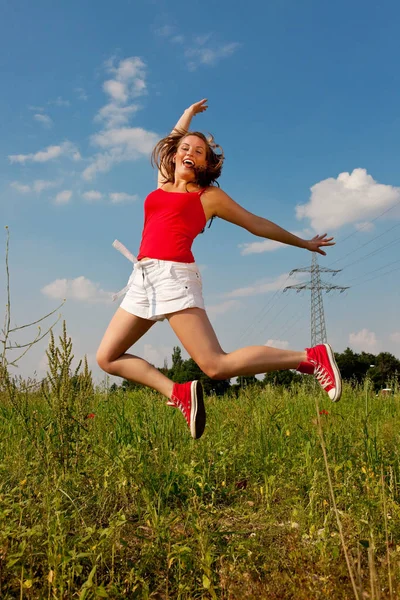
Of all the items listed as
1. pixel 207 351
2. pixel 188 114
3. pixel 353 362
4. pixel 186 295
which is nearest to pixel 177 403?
pixel 207 351

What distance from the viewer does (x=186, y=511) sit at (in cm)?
327

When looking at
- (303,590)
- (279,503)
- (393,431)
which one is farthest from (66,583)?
(393,431)

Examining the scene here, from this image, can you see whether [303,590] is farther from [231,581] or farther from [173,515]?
[173,515]

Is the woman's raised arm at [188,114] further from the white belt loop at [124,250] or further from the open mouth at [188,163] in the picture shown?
the white belt loop at [124,250]

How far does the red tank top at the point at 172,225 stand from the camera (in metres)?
3.73

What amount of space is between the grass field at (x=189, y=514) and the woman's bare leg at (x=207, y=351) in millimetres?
652

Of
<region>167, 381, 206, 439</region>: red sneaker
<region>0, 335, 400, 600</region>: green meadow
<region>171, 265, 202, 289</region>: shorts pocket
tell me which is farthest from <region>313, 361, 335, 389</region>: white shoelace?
<region>171, 265, 202, 289</region>: shorts pocket

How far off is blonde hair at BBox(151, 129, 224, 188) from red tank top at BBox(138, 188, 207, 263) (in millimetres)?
235

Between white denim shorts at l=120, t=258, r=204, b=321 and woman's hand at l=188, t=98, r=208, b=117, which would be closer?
white denim shorts at l=120, t=258, r=204, b=321

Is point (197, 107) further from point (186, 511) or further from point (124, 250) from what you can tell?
point (186, 511)

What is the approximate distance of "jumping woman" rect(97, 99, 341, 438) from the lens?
3645 millimetres

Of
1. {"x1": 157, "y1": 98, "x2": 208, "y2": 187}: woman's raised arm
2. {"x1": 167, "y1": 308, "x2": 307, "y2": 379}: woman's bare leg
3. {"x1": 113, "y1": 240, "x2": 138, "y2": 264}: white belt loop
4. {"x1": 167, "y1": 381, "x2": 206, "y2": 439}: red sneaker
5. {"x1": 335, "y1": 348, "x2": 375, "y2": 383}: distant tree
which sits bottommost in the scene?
{"x1": 167, "y1": 381, "x2": 206, "y2": 439}: red sneaker

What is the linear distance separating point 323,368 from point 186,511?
1.44 meters

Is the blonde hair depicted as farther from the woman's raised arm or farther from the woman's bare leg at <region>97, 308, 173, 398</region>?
the woman's bare leg at <region>97, 308, 173, 398</region>
